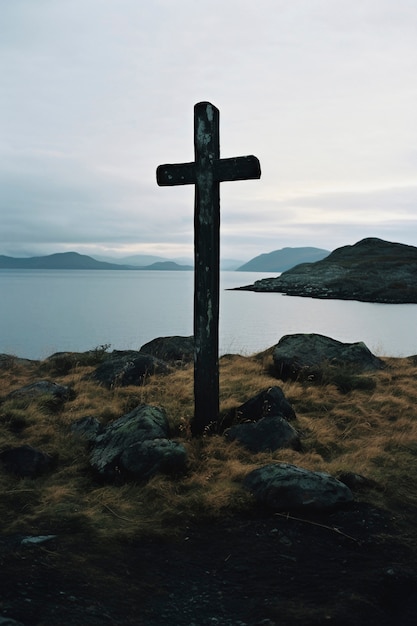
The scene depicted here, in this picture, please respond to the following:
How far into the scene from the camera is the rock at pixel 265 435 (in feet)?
26.3

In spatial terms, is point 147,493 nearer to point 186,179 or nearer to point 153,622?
point 153,622

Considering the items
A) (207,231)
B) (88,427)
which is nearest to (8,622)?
(88,427)

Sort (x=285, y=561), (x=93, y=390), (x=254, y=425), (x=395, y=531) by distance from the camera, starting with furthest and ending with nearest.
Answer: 1. (x=93, y=390)
2. (x=254, y=425)
3. (x=395, y=531)
4. (x=285, y=561)

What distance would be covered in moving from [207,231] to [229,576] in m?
5.23

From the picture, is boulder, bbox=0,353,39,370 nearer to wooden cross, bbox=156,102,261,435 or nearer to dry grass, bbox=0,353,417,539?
dry grass, bbox=0,353,417,539

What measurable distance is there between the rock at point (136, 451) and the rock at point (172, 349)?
26.8 feet

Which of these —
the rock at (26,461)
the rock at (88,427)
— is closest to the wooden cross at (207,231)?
the rock at (88,427)

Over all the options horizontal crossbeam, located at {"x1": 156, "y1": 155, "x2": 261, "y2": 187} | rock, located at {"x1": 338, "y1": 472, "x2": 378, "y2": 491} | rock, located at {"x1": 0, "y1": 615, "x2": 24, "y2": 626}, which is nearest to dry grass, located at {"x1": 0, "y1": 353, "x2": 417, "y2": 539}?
rock, located at {"x1": 338, "y1": 472, "x2": 378, "y2": 491}

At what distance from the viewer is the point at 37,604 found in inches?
168

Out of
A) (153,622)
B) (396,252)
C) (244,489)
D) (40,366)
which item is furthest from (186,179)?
(396,252)

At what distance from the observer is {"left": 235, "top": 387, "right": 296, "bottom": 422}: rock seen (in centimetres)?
916

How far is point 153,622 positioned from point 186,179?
6.51 metres

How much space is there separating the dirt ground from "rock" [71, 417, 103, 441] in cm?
311

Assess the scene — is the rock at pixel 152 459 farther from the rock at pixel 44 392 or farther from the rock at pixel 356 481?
the rock at pixel 44 392
